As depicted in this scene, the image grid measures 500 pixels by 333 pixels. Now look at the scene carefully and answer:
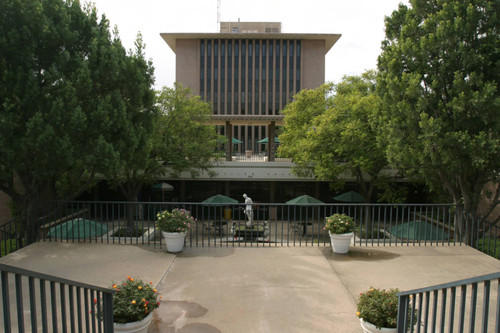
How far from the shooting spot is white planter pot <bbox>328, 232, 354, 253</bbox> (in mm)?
7965

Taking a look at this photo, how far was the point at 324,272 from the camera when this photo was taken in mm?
6887

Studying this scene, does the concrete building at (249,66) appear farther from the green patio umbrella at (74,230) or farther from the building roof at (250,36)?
the green patio umbrella at (74,230)

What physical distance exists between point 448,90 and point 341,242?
4886 mm

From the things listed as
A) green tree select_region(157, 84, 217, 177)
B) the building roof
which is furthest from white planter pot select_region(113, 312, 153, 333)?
the building roof

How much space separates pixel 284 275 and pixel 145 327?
9.77ft

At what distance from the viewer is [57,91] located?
9.14 metres

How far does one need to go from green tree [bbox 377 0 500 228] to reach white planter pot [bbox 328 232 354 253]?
3.12 m

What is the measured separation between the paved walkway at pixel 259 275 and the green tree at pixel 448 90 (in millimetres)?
2360

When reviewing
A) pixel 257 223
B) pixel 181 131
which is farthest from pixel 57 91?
pixel 181 131

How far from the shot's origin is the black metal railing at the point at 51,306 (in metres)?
2.30

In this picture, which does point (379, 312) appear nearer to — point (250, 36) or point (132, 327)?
point (132, 327)

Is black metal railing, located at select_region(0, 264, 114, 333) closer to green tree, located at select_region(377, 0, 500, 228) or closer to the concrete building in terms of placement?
green tree, located at select_region(377, 0, 500, 228)

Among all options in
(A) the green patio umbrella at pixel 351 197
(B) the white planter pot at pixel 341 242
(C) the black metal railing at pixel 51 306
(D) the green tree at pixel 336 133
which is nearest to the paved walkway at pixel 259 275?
(B) the white planter pot at pixel 341 242

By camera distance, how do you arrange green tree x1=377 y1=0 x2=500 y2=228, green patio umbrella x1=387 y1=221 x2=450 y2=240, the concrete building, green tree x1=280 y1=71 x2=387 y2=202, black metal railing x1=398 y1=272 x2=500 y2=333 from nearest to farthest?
black metal railing x1=398 y1=272 x2=500 y2=333 → green tree x1=377 y1=0 x2=500 y2=228 → green patio umbrella x1=387 y1=221 x2=450 y2=240 → green tree x1=280 y1=71 x2=387 y2=202 → the concrete building
